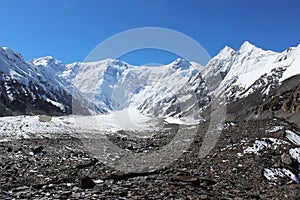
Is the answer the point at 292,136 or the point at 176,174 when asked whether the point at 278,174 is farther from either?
the point at 292,136

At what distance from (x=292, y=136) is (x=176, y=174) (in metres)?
14.6

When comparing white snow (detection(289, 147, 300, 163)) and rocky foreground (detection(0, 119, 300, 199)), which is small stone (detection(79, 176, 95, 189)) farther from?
white snow (detection(289, 147, 300, 163))

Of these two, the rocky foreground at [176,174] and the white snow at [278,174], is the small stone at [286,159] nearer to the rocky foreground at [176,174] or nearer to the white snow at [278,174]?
the rocky foreground at [176,174]

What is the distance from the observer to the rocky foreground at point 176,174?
13.1 meters

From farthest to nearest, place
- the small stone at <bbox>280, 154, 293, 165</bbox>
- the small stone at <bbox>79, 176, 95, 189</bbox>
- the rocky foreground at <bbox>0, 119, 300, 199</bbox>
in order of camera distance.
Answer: the small stone at <bbox>280, 154, 293, 165</bbox> → the small stone at <bbox>79, 176, 95, 189</bbox> → the rocky foreground at <bbox>0, 119, 300, 199</bbox>

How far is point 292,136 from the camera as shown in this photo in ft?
86.9

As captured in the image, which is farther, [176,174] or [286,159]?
[286,159]

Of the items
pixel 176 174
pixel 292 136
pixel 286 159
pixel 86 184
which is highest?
pixel 292 136

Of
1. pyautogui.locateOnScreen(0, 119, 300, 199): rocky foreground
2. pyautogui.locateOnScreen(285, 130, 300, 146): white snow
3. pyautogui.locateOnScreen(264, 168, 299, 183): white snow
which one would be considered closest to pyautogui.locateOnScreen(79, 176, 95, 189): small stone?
pyautogui.locateOnScreen(0, 119, 300, 199): rocky foreground

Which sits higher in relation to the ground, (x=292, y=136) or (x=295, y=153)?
(x=292, y=136)

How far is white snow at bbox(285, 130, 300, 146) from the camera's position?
83.4 feet

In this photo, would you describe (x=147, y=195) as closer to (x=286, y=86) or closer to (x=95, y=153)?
(x=95, y=153)

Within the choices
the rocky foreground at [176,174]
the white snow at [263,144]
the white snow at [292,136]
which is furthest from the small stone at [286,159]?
the white snow at [292,136]

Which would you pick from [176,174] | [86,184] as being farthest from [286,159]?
[86,184]
